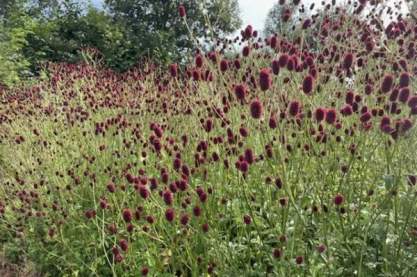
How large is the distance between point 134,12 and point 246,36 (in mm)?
18513

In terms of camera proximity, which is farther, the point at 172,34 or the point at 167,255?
the point at 172,34

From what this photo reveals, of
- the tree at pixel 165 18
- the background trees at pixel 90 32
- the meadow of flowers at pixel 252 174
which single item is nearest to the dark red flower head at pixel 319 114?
the meadow of flowers at pixel 252 174

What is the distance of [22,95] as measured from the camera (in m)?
6.70

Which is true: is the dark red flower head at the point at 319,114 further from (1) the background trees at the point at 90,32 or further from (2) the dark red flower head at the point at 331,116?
(1) the background trees at the point at 90,32

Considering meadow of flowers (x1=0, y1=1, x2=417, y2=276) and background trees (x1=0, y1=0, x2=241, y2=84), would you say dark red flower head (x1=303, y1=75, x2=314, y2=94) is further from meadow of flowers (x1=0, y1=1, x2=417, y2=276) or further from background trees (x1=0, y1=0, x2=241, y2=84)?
background trees (x1=0, y1=0, x2=241, y2=84)

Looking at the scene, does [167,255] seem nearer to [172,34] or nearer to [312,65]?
[312,65]

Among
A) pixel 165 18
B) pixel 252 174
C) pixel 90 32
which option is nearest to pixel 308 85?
pixel 252 174

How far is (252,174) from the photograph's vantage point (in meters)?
3.11

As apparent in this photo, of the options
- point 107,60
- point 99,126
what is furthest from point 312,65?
point 107,60

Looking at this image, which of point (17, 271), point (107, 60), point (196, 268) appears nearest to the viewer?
point (196, 268)

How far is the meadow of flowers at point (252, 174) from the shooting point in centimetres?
217

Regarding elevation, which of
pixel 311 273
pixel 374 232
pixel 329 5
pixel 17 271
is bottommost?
pixel 17 271

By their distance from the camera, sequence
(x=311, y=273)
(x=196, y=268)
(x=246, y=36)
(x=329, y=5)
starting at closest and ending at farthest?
(x=311, y=273) → (x=196, y=268) → (x=246, y=36) → (x=329, y=5)

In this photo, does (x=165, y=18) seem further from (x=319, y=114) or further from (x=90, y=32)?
(x=319, y=114)
